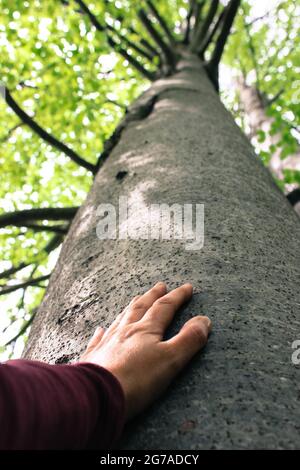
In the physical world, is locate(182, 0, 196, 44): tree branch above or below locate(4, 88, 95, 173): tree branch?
above

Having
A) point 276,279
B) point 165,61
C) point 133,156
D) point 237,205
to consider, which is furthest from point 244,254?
point 165,61

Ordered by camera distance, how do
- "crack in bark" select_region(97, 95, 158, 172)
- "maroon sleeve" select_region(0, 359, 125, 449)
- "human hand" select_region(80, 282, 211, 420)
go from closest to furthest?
"maroon sleeve" select_region(0, 359, 125, 449) → "human hand" select_region(80, 282, 211, 420) → "crack in bark" select_region(97, 95, 158, 172)

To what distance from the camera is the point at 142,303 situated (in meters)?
0.92

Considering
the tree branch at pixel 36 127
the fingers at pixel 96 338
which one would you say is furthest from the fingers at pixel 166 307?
the tree branch at pixel 36 127

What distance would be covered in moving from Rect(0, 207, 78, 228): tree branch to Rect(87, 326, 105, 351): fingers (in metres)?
1.96

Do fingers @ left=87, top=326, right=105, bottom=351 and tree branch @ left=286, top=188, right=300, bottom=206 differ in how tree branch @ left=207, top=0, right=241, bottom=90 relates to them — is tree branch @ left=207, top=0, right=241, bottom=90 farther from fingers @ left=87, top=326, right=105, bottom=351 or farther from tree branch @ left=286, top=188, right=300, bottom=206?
fingers @ left=87, top=326, right=105, bottom=351

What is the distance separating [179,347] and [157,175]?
94 centimetres

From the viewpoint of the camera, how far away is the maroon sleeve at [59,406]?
1.87ft

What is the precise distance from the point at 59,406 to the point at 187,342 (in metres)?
0.26

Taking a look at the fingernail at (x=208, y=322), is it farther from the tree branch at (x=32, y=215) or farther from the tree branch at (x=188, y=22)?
the tree branch at (x=188, y=22)

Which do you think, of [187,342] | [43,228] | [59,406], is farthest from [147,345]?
[43,228]

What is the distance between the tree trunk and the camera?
0.64m

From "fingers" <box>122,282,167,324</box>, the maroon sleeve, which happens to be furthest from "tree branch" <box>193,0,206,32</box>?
the maroon sleeve

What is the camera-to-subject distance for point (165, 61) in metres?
4.14
